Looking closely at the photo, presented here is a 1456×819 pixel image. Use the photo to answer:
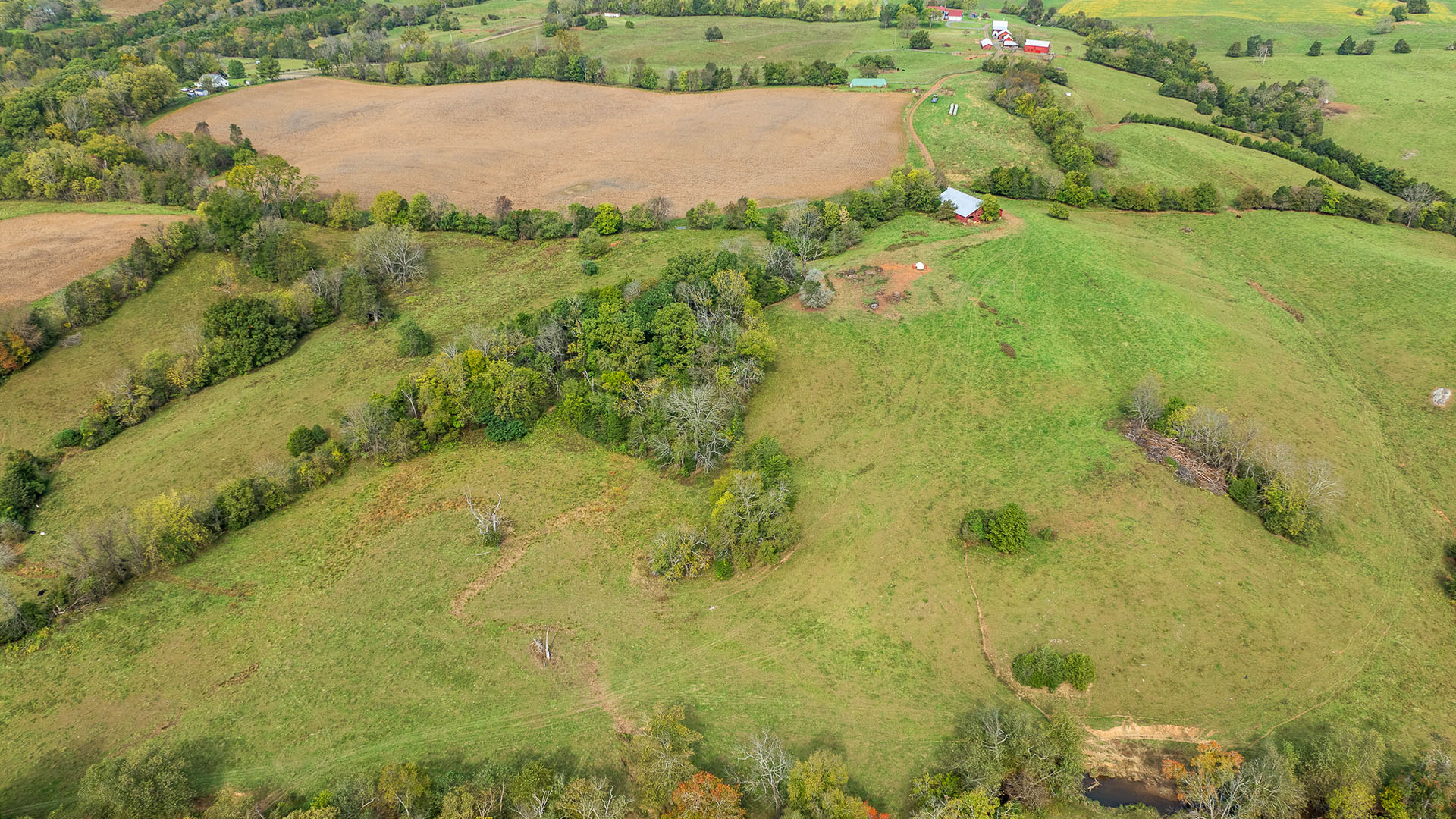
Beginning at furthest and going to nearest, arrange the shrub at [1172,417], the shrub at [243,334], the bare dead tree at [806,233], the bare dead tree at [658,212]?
the bare dead tree at [658,212], the bare dead tree at [806,233], the shrub at [243,334], the shrub at [1172,417]

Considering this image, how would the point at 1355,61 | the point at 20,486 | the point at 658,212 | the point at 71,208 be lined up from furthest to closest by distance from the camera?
the point at 1355,61 < the point at 658,212 < the point at 71,208 < the point at 20,486

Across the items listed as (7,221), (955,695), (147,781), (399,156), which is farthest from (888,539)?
(7,221)

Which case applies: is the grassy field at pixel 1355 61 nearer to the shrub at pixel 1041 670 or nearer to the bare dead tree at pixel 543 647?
the shrub at pixel 1041 670

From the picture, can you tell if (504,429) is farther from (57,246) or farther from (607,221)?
(57,246)

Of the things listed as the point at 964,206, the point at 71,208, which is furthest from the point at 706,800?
the point at 71,208

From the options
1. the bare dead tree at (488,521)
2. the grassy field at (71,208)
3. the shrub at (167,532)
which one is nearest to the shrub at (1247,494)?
the bare dead tree at (488,521)

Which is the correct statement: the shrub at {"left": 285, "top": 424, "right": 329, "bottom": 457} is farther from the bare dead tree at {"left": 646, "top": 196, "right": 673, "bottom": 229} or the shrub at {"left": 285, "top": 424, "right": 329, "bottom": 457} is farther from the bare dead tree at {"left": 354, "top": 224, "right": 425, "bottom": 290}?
the bare dead tree at {"left": 646, "top": 196, "right": 673, "bottom": 229}
